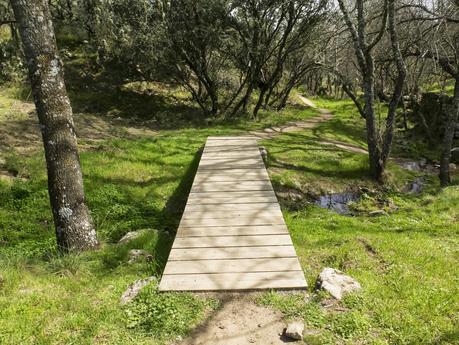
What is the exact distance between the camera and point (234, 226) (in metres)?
5.97

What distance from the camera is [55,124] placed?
5.39 metres

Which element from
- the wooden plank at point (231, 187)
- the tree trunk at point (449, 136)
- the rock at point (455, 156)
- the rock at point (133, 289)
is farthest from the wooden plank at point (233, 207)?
the rock at point (455, 156)

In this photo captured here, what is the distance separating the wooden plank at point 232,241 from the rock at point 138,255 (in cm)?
50

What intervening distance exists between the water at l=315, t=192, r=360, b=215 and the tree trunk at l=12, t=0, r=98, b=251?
6.21 metres

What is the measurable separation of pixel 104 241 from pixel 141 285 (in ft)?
7.89

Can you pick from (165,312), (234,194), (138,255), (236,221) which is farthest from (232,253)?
(234,194)

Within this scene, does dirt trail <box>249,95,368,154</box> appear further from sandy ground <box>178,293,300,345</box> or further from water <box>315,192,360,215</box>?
sandy ground <box>178,293,300,345</box>

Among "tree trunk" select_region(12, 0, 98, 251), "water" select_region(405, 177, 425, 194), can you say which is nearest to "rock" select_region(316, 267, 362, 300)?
"tree trunk" select_region(12, 0, 98, 251)

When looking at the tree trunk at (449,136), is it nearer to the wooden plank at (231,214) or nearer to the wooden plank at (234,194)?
the wooden plank at (234,194)

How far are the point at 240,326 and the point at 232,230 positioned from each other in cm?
198

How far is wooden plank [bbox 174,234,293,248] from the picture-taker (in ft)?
17.6

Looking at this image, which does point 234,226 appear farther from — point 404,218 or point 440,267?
point 404,218

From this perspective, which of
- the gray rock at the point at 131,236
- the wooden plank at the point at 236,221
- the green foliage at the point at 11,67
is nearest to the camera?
the wooden plank at the point at 236,221

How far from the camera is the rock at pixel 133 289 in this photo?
441 cm
